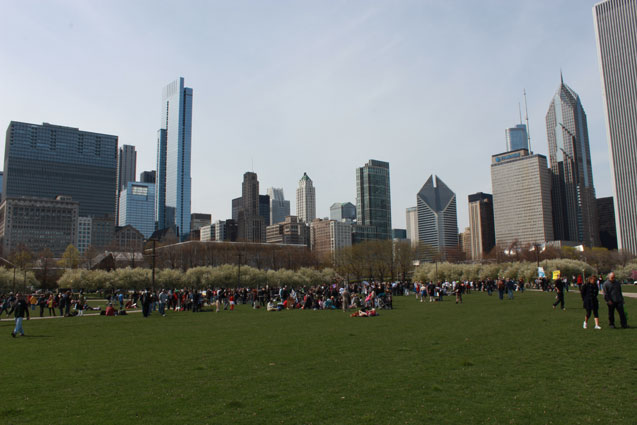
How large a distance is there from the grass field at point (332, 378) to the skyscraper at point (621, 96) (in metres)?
189

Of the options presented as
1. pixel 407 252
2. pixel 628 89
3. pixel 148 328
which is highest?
pixel 628 89

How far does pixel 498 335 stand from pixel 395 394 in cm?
907

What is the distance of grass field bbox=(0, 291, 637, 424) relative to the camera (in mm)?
7770

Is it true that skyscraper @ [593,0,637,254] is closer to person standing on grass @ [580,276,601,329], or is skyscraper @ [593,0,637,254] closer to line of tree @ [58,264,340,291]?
line of tree @ [58,264,340,291]

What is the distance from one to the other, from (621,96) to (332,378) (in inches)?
7888

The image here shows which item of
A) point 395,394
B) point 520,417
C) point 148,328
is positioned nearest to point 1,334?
point 148,328

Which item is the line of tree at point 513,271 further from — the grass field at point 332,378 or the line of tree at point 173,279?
the grass field at point 332,378

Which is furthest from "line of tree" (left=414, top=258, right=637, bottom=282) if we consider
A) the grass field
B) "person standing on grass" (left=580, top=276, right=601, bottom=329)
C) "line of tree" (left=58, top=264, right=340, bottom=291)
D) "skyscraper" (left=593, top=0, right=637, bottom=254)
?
"skyscraper" (left=593, top=0, right=637, bottom=254)

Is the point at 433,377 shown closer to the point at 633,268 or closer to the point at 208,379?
the point at 208,379

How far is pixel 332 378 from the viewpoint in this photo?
10375 millimetres

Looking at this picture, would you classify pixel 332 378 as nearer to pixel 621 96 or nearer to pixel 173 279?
pixel 173 279

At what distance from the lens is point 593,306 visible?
16656 mm

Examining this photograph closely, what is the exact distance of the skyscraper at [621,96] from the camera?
554ft

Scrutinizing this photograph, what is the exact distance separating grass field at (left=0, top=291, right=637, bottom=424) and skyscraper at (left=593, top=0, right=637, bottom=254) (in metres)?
189
